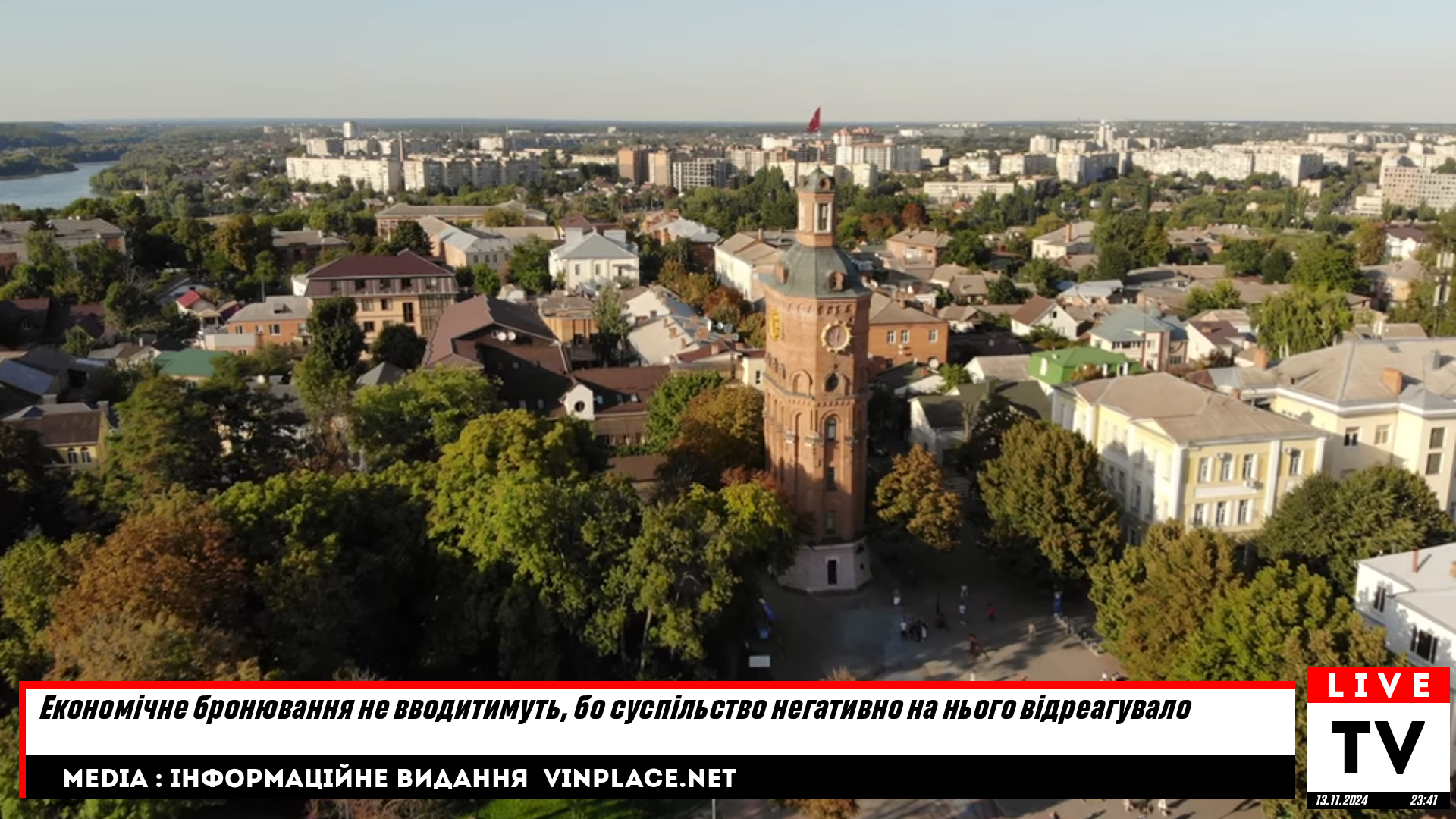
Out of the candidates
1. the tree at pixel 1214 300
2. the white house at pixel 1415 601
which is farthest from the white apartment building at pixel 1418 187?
the white house at pixel 1415 601

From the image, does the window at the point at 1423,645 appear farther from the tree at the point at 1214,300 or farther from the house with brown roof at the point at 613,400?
the tree at the point at 1214,300

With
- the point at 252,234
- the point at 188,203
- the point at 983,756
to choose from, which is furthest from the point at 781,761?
the point at 188,203

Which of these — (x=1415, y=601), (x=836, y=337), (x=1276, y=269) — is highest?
(x=836, y=337)

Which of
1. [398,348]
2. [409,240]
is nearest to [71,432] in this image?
[398,348]

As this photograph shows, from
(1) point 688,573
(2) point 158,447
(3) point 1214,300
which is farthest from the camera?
(3) point 1214,300

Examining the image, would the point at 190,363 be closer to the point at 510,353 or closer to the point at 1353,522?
the point at 510,353

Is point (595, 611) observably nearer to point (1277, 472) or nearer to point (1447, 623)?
point (1447, 623)
